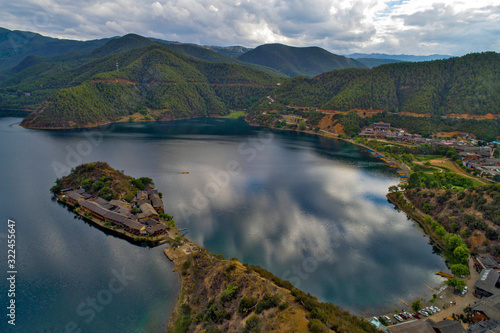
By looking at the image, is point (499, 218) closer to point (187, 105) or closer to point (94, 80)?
point (187, 105)

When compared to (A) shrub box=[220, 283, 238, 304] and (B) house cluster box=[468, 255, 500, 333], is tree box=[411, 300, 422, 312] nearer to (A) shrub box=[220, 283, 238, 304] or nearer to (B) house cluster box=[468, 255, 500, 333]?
(B) house cluster box=[468, 255, 500, 333]

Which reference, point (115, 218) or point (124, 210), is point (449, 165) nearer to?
point (124, 210)

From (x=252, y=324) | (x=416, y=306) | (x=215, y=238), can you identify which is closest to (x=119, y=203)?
(x=215, y=238)

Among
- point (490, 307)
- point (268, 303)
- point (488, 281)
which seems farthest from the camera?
point (488, 281)

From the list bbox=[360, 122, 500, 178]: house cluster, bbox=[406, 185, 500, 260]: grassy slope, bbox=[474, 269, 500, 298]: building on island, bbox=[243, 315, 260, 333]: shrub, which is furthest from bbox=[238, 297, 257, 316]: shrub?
Answer: bbox=[360, 122, 500, 178]: house cluster

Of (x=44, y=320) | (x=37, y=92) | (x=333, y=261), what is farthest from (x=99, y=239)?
(x=37, y=92)

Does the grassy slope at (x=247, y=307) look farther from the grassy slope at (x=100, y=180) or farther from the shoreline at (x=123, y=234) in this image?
the grassy slope at (x=100, y=180)

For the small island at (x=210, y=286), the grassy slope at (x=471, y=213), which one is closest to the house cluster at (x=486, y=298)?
the grassy slope at (x=471, y=213)

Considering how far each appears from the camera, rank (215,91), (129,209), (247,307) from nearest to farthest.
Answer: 1. (247,307)
2. (129,209)
3. (215,91)
